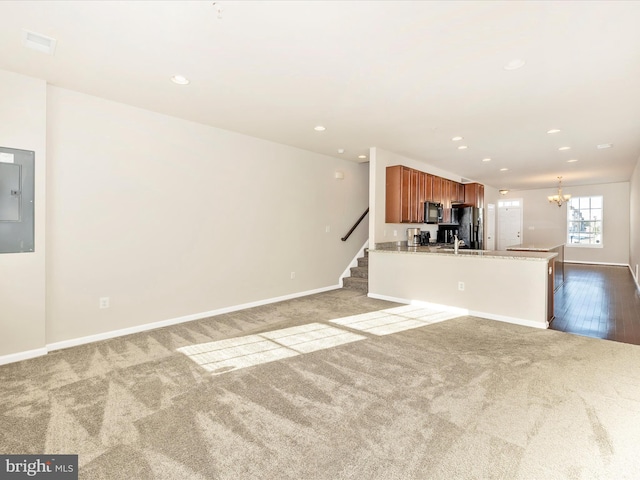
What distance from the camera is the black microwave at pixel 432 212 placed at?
21.5 feet

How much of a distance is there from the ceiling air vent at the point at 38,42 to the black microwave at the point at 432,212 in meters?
5.95

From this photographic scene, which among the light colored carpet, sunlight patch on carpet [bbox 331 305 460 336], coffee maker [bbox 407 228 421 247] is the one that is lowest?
the light colored carpet

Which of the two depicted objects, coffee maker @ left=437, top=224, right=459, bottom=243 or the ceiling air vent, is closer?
the ceiling air vent

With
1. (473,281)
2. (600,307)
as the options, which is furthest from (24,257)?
(600,307)

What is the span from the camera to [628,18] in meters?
2.09

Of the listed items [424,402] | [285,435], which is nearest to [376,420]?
[424,402]

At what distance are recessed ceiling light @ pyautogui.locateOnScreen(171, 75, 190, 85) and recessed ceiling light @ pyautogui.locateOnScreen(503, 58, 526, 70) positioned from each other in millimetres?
2889

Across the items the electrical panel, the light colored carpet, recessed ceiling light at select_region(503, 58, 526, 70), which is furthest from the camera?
the electrical panel

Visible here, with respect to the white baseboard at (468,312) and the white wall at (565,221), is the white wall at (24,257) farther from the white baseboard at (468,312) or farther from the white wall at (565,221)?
the white wall at (565,221)

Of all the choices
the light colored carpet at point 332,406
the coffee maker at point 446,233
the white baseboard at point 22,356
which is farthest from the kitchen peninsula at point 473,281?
the white baseboard at point 22,356

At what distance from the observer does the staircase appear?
6190 millimetres

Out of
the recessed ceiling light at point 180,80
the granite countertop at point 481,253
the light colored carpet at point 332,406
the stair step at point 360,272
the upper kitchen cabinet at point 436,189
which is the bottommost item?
the light colored carpet at point 332,406

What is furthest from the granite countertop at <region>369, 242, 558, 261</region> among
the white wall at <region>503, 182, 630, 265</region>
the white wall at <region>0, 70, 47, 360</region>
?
the white wall at <region>503, 182, 630, 265</region>

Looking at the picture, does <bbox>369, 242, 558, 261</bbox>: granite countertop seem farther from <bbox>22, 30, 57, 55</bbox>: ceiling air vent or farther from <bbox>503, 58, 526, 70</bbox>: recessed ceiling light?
<bbox>22, 30, 57, 55</bbox>: ceiling air vent
